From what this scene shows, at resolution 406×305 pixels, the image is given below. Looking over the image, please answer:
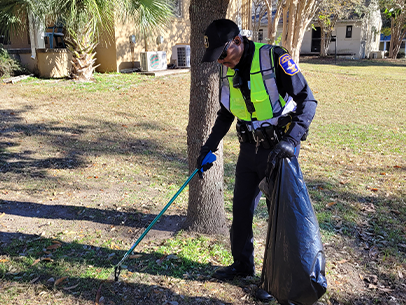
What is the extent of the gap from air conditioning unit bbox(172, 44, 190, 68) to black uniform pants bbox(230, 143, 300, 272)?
12229mm

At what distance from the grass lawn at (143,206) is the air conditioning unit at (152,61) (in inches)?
159

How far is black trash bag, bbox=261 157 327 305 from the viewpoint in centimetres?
217

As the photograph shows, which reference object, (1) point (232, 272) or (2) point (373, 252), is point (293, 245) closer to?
(1) point (232, 272)

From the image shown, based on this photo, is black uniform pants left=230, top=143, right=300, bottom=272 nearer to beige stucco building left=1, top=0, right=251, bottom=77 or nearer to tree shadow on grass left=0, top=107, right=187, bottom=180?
tree shadow on grass left=0, top=107, right=187, bottom=180

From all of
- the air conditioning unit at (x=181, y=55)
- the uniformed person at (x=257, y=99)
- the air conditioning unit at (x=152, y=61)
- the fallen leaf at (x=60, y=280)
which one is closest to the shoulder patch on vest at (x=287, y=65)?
the uniformed person at (x=257, y=99)

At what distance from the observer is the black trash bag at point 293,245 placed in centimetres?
217

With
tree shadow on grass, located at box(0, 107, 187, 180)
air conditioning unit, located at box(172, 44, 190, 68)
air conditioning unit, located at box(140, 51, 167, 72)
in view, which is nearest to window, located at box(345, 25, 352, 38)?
air conditioning unit, located at box(172, 44, 190, 68)

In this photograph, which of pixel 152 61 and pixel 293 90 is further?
pixel 152 61

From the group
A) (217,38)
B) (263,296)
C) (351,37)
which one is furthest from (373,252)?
(351,37)

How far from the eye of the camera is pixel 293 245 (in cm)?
219

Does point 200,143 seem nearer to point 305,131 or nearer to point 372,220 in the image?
point 305,131

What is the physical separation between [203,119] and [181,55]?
11.8m

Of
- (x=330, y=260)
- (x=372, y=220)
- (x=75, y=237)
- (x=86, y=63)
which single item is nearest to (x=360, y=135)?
(x=372, y=220)

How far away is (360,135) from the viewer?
304 inches
